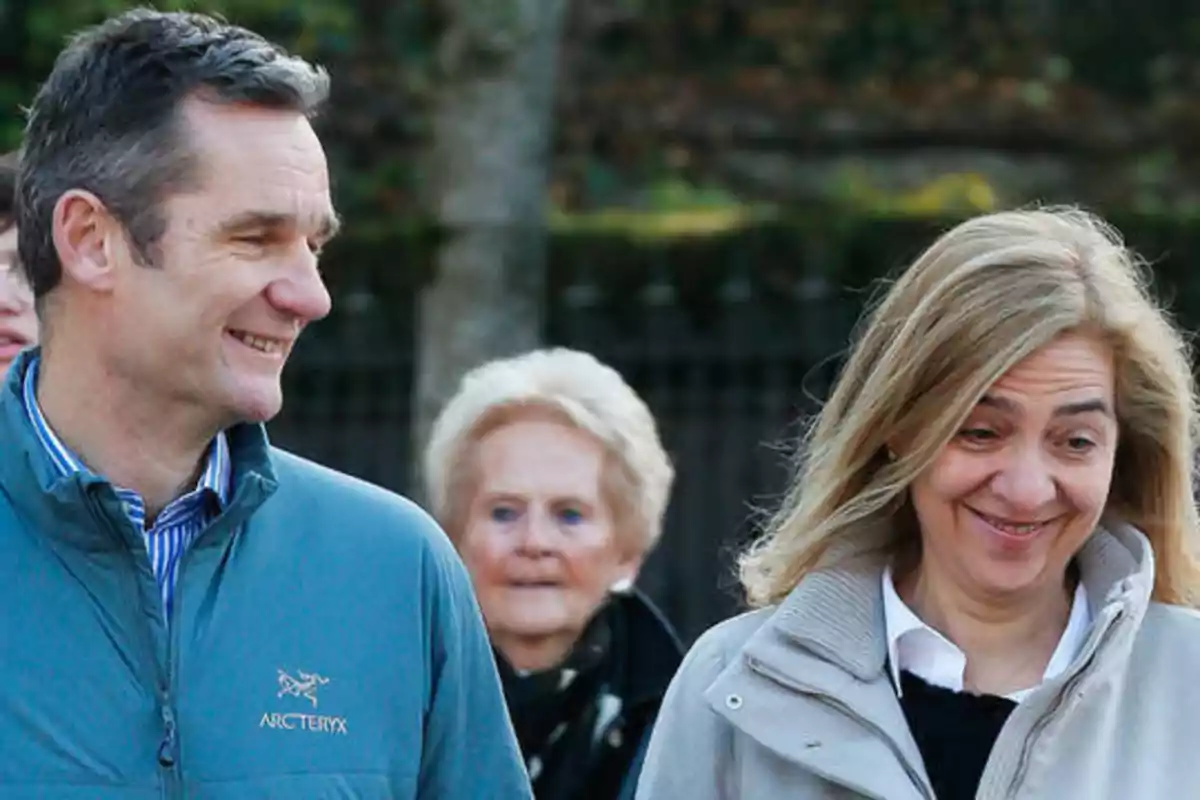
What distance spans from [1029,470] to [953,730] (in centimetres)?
38

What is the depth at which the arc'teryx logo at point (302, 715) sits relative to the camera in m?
3.12

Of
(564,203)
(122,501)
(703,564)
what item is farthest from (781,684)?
(564,203)

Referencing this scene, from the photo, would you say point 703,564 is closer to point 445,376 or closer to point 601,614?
point 445,376

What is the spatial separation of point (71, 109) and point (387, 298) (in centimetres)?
602

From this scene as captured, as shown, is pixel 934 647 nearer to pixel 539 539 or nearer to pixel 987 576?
pixel 987 576

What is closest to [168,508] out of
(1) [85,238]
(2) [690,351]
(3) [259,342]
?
(3) [259,342]

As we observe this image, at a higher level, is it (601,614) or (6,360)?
(6,360)

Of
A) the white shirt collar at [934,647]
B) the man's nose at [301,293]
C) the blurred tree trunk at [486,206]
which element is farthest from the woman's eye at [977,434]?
the blurred tree trunk at [486,206]

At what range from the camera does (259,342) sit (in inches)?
125

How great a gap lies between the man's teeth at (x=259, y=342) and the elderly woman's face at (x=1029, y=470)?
1021mm

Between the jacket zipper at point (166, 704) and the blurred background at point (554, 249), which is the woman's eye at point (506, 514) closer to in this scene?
the jacket zipper at point (166, 704)

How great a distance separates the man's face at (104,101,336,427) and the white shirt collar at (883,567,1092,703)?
1.04 metres

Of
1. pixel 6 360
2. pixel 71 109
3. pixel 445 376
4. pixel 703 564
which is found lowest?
Answer: pixel 703 564

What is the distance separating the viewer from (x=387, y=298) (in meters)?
9.28
